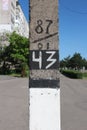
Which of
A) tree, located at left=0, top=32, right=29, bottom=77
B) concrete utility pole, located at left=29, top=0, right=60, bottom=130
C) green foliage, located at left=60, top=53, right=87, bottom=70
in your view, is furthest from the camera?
→ green foliage, located at left=60, top=53, right=87, bottom=70

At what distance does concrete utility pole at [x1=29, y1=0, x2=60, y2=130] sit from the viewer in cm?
385

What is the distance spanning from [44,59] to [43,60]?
0.05ft

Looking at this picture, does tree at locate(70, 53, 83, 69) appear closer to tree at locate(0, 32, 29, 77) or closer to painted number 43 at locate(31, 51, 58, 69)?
tree at locate(0, 32, 29, 77)

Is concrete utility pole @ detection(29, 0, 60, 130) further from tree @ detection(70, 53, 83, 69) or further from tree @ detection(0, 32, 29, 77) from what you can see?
tree @ detection(70, 53, 83, 69)

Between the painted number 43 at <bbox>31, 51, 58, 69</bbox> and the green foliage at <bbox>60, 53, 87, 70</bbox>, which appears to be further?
the green foliage at <bbox>60, 53, 87, 70</bbox>

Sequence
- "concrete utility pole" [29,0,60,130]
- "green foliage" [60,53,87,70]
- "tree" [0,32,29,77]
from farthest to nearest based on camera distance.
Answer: "green foliage" [60,53,87,70] < "tree" [0,32,29,77] < "concrete utility pole" [29,0,60,130]

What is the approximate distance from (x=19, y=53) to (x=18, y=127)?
6617 cm

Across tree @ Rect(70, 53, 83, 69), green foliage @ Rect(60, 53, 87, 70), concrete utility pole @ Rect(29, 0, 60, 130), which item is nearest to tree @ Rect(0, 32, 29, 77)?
tree @ Rect(70, 53, 83, 69)

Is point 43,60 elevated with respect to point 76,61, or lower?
lower

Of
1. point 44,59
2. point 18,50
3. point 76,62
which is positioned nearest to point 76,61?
point 76,62

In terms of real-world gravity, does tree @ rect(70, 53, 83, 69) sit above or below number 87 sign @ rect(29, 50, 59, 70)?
above

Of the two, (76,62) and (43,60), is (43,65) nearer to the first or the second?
(43,60)

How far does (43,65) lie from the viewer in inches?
154

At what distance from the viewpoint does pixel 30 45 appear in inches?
155
